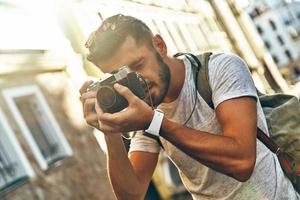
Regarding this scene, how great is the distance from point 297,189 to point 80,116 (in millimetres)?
6457

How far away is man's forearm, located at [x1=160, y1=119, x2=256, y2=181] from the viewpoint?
1.69 m

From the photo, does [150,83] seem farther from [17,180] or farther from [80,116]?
[80,116]

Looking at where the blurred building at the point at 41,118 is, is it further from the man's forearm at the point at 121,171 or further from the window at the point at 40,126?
the man's forearm at the point at 121,171

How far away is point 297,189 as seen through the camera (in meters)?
2.04

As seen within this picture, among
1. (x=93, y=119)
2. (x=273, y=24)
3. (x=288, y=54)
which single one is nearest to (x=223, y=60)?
(x=93, y=119)

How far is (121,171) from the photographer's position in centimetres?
205

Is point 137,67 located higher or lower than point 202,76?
higher

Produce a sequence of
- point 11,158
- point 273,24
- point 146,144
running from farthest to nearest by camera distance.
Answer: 1. point 273,24
2. point 11,158
3. point 146,144

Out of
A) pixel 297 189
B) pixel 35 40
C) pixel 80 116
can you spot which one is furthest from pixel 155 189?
pixel 297 189

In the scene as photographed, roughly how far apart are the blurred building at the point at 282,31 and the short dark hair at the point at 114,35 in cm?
6796

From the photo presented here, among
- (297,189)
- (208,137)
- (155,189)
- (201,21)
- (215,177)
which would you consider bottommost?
(155,189)

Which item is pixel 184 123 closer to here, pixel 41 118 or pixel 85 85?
pixel 85 85

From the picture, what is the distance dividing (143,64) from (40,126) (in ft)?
19.0

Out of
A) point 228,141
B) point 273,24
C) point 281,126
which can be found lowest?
point 281,126
